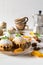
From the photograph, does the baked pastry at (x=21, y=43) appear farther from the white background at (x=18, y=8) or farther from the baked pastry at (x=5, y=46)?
the white background at (x=18, y=8)

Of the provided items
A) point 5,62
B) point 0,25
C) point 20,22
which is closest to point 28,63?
point 5,62

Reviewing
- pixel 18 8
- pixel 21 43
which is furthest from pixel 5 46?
pixel 18 8

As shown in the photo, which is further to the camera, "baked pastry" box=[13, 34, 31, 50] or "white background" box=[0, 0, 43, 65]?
"white background" box=[0, 0, 43, 65]

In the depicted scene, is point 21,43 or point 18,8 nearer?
point 21,43

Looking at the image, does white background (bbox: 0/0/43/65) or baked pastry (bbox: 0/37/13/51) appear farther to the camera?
white background (bbox: 0/0/43/65)

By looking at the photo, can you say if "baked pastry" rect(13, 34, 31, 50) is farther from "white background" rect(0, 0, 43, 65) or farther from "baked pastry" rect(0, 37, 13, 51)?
"white background" rect(0, 0, 43, 65)

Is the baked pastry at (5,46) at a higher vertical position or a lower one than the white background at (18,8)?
lower

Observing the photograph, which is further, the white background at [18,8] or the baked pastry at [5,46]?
the white background at [18,8]

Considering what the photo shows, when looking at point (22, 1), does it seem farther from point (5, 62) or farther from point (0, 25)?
point (5, 62)

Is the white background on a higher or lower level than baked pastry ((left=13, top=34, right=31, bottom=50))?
higher

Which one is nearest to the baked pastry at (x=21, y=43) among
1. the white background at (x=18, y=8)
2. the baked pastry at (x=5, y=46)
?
the baked pastry at (x=5, y=46)

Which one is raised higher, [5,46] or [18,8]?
[18,8]

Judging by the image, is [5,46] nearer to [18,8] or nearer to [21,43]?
[21,43]

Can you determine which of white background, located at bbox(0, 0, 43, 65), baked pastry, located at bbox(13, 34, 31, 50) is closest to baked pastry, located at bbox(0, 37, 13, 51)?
baked pastry, located at bbox(13, 34, 31, 50)
